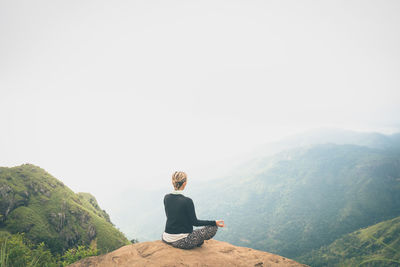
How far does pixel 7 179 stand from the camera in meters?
66.7

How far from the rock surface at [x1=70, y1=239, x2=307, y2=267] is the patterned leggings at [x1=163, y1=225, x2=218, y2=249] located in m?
0.20

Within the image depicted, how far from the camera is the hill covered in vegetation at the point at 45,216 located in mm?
55281

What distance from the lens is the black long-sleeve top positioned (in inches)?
283

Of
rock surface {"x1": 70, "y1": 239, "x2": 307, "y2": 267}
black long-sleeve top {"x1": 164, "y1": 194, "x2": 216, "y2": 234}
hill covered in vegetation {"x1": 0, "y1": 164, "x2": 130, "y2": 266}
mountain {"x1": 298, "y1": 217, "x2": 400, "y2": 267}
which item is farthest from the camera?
mountain {"x1": 298, "y1": 217, "x2": 400, "y2": 267}

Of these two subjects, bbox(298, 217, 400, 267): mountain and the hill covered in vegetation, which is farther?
bbox(298, 217, 400, 267): mountain

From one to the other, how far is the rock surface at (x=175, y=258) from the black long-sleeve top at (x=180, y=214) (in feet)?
2.43

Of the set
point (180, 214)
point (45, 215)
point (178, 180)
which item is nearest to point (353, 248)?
point (45, 215)

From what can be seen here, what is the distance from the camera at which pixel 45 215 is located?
64562 millimetres

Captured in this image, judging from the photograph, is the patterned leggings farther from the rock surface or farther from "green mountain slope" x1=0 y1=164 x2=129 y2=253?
"green mountain slope" x1=0 y1=164 x2=129 y2=253

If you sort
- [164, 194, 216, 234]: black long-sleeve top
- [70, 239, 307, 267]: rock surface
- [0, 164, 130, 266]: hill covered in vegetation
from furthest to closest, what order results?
[0, 164, 130, 266]: hill covered in vegetation < [164, 194, 216, 234]: black long-sleeve top < [70, 239, 307, 267]: rock surface

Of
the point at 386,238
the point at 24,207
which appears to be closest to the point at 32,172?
the point at 24,207

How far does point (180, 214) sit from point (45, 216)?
3116 inches

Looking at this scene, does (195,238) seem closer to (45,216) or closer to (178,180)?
(178,180)

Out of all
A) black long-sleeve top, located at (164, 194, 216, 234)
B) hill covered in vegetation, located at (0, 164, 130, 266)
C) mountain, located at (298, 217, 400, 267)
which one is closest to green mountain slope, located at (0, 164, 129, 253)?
hill covered in vegetation, located at (0, 164, 130, 266)
